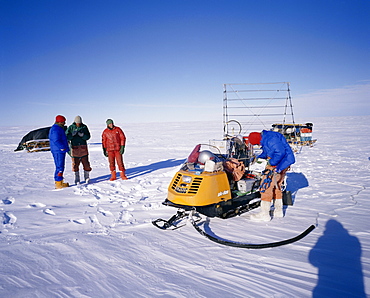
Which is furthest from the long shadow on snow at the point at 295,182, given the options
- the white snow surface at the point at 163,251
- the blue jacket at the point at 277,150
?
the blue jacket at the point at 277,150

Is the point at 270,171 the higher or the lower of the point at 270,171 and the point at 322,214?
the higher

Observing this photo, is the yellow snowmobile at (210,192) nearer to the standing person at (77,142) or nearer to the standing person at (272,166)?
the standing person at (272,166)

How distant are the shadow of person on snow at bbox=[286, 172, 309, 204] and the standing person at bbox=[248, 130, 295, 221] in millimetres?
1550

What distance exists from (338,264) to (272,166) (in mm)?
1790

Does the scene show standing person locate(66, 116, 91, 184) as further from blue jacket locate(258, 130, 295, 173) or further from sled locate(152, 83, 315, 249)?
blue jacket locate(258, 130, 295, 173)

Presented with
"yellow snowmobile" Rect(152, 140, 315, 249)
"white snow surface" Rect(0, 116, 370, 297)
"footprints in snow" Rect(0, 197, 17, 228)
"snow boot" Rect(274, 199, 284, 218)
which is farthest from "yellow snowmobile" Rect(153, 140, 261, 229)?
"footprints in snow" Rect(0, 197, 17, 228)

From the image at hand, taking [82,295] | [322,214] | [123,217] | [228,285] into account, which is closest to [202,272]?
[228,285]

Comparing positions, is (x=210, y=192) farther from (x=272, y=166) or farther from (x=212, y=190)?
(x=272, y=166)

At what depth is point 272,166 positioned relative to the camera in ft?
13.8

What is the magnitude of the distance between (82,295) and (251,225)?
262 centimetres

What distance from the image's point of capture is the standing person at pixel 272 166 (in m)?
4.05

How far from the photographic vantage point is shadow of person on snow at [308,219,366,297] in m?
2.36

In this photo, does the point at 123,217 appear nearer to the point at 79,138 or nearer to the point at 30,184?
the point at 79,138

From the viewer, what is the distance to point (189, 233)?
3.58m
